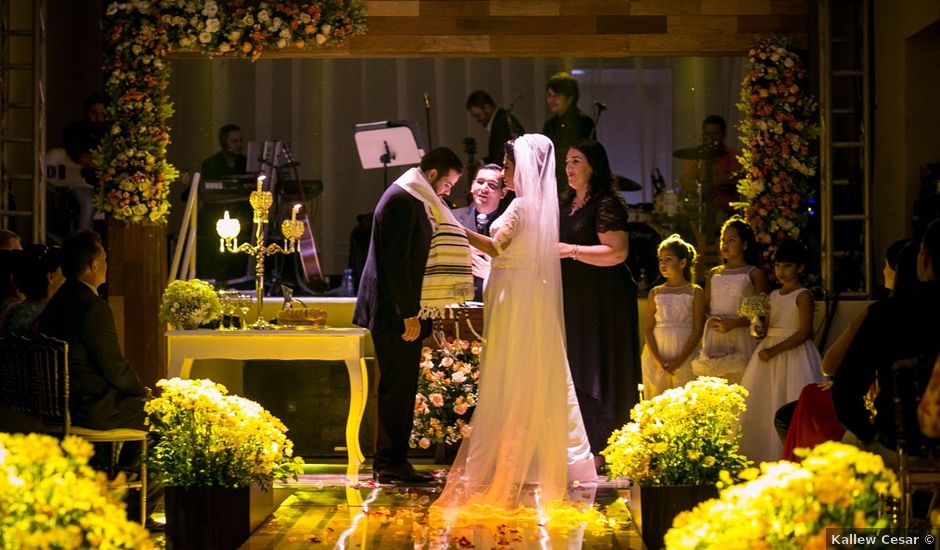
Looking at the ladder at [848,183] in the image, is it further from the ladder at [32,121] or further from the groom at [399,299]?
the ladder at [32,121]

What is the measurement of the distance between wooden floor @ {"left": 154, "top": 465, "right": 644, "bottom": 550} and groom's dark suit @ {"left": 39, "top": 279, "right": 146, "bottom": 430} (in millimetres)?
612

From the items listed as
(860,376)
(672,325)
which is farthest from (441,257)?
(860,376)

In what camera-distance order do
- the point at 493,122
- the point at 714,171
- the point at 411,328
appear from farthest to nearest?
the point at 493,122 < the point at 714,171 < the point at 411,328

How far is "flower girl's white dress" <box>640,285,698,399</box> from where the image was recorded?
7.58 m

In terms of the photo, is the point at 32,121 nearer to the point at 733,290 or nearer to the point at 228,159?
the point at 228,159

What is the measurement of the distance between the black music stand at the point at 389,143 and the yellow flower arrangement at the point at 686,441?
5.61 m

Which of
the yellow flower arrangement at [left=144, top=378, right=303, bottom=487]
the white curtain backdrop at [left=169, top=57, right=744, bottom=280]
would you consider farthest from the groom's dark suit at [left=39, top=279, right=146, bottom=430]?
the white curtain backdrop at [left=169, top=57, right=744, bottom=280]

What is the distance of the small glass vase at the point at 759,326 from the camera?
7234 mm

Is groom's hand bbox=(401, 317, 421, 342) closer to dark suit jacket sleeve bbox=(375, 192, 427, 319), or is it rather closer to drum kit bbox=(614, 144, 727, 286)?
dark suit jacket sleeve bbox=(375, 192, 427, 319)

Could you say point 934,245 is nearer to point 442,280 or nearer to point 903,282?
point 903,282

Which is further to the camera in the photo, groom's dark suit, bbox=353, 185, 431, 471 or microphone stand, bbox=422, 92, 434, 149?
microphone stand, bbox=422, 92, 434, 149

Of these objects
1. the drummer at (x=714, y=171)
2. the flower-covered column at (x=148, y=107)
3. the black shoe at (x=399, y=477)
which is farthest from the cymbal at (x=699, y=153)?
the black shoe at (x=399, y=477)

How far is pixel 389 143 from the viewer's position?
10969 millimetres

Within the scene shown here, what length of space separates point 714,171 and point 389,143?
279 cm
